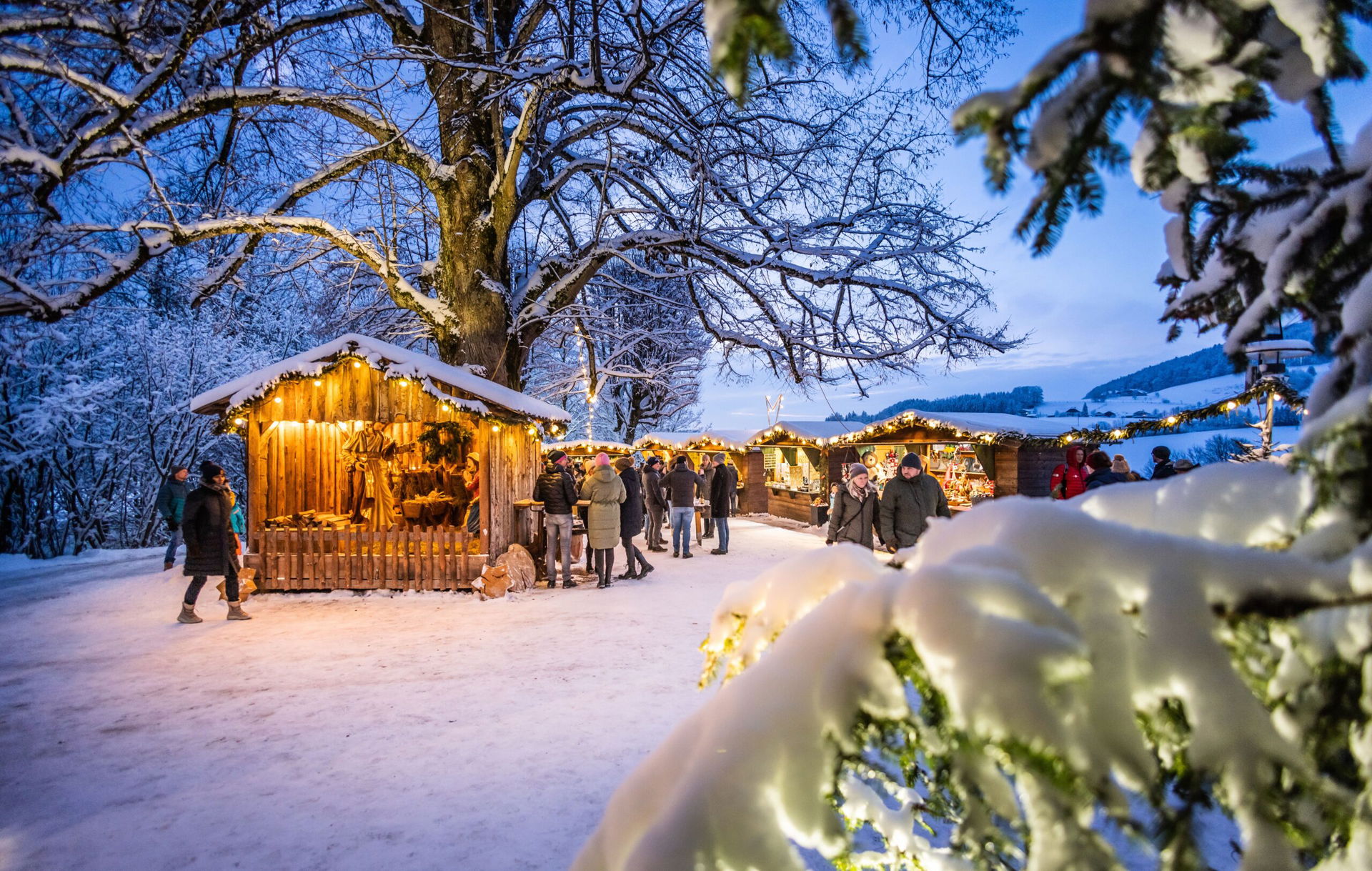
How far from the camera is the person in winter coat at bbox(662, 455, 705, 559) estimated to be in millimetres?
12102

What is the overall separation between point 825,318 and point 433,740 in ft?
27.2

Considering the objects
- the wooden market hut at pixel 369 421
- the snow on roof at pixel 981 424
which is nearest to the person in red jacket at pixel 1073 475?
the snow on roof at pixel 981 424

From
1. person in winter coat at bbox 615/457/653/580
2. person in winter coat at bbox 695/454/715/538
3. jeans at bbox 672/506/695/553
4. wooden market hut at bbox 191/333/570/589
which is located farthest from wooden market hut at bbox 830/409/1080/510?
wooden market hut at bbox 191/333/570/589

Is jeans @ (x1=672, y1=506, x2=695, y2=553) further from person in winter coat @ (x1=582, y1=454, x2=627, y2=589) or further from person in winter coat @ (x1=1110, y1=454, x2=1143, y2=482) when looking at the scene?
person in winter coat @ (x1=1110, y1=454, x2=1143, y2=482)

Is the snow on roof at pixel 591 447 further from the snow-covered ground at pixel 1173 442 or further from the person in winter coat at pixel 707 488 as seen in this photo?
the snow-covered ground at pixel 1173 442

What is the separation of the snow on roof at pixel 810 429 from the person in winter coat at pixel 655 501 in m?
6.66

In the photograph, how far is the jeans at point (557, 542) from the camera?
971 centimetres

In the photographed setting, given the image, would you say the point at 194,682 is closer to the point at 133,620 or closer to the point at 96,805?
the point at 96,805

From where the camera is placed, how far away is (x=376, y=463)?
472 inches

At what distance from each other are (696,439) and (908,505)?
17.4 meters

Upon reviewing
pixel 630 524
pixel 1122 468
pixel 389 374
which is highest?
pixel 389 374

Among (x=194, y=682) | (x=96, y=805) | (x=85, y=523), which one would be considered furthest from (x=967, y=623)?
(x=85, y=523)

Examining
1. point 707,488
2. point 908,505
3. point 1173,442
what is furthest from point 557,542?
point 1173,442

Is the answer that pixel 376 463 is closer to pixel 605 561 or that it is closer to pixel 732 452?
pixel 605 561
